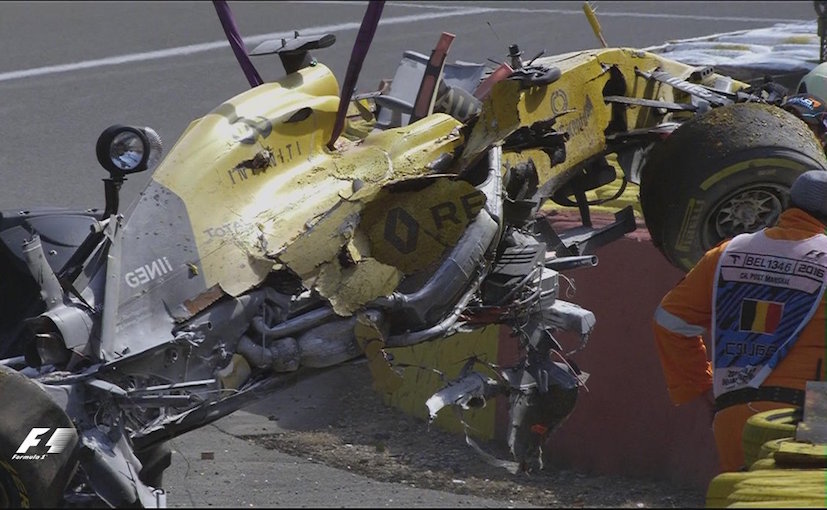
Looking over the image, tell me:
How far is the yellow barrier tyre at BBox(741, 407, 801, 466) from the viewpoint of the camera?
4.91 m

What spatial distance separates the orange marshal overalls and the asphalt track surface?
1628 millimetres

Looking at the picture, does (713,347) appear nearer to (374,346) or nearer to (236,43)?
(374,346)

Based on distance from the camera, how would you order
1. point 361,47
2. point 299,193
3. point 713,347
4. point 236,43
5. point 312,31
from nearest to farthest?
point 713,347, point 361,47, point 299,193, point 236,43, point 312,31

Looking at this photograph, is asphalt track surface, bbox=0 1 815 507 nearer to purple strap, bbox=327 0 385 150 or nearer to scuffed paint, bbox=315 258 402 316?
scuffed paint, bbox=315 258 402 316

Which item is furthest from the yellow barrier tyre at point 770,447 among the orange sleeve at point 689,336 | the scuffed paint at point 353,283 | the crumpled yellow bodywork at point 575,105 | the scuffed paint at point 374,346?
the crumpled yellow bodywork at point 575,105

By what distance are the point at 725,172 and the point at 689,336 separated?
1347 mm

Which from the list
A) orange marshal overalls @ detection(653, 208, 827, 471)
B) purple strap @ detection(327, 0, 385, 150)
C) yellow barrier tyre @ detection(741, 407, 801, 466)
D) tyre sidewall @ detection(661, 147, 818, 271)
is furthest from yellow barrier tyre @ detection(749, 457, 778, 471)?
tyre sidewall @ detection(661, 147, 818, 271)

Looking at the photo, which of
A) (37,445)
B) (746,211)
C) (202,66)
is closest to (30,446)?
(37,445)

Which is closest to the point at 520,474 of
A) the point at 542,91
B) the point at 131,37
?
the point at 542,91

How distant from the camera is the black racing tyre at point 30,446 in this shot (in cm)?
506

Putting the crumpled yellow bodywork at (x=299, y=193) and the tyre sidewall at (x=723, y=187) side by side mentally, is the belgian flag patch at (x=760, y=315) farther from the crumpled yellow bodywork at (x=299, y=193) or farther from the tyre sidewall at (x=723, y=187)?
the tyre sidewall at (x=723, y=187)

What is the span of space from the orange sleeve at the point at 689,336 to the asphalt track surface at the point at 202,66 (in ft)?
5.20

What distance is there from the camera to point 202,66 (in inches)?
554

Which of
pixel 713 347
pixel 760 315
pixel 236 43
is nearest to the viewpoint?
pixel 760 315
